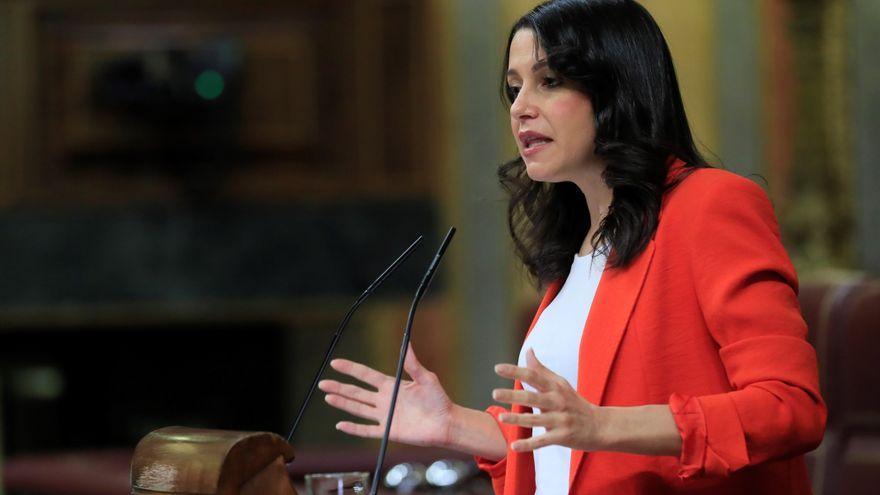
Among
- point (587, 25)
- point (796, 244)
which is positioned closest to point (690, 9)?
point (796, 244)

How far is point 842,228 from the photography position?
416 centimetres

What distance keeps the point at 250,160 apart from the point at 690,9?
58.1 inches

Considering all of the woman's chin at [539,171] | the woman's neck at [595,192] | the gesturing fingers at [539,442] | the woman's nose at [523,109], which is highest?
the woman's nose at [523,109]

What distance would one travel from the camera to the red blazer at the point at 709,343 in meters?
1.22

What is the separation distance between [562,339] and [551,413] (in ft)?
0.97

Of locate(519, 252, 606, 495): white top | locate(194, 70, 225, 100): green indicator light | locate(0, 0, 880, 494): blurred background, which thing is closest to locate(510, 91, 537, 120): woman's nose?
locate(519, 252, 606, 495): white top

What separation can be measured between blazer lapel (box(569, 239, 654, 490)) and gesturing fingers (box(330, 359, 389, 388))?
25cm

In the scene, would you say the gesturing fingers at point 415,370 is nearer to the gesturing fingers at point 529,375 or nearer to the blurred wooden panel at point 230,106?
the gesturing fingers at point 529,375

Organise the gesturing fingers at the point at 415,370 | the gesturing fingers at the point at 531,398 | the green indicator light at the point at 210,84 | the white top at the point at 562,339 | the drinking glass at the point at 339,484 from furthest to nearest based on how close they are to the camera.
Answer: the green indicator light at the point at 210,84
the gesturing fingers at the point at 415,370
the white top at the point at 562,339
the drinking glass at the point at 339,484
the gesturing fingers at the point at 531,398

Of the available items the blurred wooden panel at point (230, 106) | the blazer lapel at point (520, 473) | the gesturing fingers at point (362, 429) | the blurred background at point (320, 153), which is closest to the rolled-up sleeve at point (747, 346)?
the blazer lapel at point (520, 473)

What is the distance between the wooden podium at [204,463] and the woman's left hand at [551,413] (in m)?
0.25

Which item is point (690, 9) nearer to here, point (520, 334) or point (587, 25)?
point (520, 334)

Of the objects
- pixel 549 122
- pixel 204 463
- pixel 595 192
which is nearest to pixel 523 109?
pixel 549 122

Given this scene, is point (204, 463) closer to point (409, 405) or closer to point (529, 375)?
point (529, 375)
